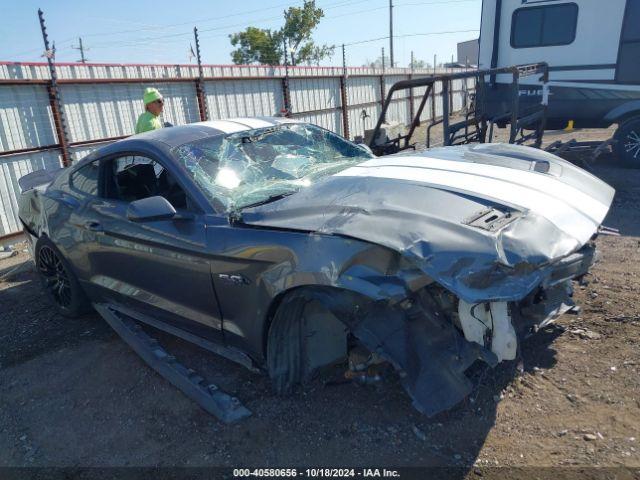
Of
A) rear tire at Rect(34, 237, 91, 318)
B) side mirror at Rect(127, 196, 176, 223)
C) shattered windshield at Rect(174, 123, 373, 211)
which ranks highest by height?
shattered windshield at Rect(174, 123, 373, 211)

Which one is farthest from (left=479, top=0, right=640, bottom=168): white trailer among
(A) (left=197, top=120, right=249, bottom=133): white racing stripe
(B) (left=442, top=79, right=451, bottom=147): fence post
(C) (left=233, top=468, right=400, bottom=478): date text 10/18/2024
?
(C) (left=233, top=468, right=400, bottom=478): date text 10/18/2024

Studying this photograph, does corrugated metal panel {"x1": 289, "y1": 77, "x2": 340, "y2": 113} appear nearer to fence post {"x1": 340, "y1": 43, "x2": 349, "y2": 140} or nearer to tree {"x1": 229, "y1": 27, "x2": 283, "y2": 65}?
fence post {"x1": 340, "y1": 43, "x2": 349, "y2": 140}

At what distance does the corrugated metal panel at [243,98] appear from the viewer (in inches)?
415

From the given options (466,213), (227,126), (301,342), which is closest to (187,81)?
(227,126)

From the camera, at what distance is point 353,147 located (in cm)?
412

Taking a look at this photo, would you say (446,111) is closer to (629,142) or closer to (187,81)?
(629,142)

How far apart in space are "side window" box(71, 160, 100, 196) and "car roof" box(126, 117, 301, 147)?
47 centimetres

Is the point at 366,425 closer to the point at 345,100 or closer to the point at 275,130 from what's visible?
the point at 275,130

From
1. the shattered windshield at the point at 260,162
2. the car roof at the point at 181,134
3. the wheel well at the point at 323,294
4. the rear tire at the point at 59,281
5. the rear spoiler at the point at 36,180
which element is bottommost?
the rear tire at the point at 59,281

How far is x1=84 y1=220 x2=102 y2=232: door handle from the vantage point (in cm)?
361

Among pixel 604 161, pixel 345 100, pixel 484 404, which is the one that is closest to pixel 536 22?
pixel 604 161

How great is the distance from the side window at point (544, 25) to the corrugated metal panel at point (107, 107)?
6.45 m

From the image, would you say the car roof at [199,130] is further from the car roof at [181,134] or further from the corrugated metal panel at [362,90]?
the corrugated metal panel at [362,90]

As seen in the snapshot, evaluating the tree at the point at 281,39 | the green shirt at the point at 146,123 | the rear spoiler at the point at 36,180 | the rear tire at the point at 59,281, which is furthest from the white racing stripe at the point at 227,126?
the tree at the point at 281,39
